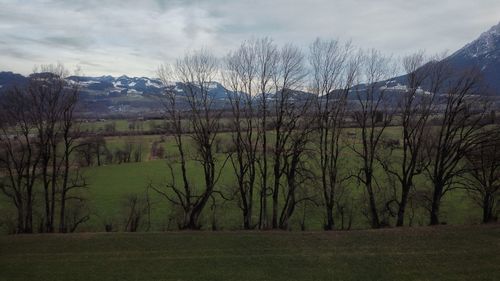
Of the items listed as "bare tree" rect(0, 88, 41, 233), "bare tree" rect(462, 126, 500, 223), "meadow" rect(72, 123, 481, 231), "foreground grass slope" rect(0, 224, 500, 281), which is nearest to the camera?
"foreground grass slope" rect(0, 224, 500, 281)

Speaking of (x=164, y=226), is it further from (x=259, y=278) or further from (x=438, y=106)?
(x=438, y=106)

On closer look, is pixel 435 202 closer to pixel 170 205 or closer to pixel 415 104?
pixel 415 104

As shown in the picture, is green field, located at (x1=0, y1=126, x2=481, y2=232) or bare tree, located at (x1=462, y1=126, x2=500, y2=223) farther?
green field, located at (x1=0, y1=126, x2=481, y2=232)

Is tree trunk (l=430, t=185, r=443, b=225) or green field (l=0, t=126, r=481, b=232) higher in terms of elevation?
tree trunk (l=430, t=185, r=443, b=225)

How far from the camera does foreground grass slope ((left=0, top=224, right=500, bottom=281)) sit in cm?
2048

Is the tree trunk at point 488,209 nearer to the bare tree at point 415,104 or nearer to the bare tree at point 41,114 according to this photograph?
the bare tree at point 415,104

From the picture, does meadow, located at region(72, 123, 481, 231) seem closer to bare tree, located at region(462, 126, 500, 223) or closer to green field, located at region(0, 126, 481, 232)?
green field, located at region(0, 126, 481, 232)

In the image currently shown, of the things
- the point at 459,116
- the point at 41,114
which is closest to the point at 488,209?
the point at 459,116

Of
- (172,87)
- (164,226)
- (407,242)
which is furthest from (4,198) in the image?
(407,242)

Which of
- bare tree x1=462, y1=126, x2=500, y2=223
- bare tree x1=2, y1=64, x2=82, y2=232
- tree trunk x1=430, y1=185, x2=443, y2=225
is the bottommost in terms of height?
tree trunk x1=430, y1=185, x2=443, y2=225

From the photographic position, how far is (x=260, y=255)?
23094mm

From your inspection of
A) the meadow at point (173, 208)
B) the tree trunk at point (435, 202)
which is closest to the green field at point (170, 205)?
the meadow at point (173, 208)

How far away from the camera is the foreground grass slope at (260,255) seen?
2048 cm

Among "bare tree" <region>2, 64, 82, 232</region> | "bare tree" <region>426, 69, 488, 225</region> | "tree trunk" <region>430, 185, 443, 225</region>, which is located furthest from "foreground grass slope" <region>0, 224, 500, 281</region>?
"bare tree" <region>2, 64, 82, 232</region>
